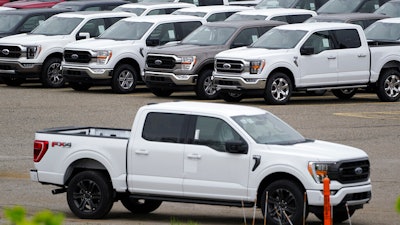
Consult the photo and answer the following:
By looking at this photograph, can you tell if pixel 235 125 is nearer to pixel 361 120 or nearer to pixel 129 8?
pixel 361 120

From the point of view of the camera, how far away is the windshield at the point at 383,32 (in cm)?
2639

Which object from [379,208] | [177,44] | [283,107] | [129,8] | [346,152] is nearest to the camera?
[346,152]

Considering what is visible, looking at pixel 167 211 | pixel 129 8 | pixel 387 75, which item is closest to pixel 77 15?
pixel 129 8

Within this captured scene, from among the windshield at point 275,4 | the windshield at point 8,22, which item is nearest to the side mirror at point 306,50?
the windshield at point 8,22

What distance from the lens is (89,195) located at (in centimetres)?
1258

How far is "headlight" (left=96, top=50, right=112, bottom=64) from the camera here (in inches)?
1067

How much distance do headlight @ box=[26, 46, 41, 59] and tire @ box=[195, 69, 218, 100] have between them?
4.80 m

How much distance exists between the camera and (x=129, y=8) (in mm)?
33000

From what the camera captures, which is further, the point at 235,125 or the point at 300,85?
the point at 300,85

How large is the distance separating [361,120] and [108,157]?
10.6m

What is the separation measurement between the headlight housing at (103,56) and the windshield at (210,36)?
5.80ft

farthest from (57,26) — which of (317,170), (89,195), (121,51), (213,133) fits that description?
(317,170)

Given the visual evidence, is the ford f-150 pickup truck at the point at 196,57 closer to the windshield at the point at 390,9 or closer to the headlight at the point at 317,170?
the windshield at the point at 390,9

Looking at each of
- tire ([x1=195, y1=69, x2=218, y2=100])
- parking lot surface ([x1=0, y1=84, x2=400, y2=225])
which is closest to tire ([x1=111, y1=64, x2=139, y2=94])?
parking lot surface ([x1=0, y1=84, x2=400, y2=225])
